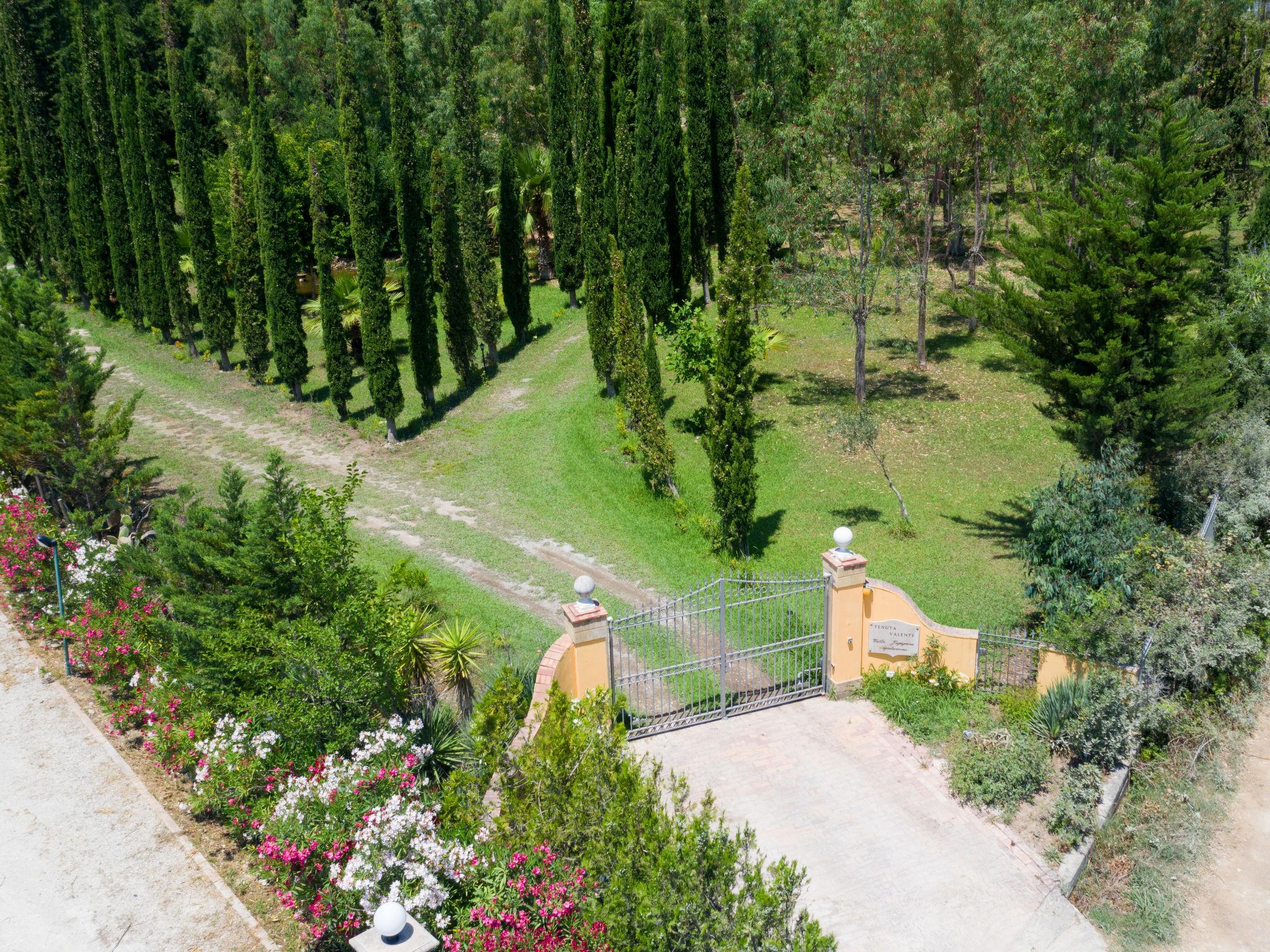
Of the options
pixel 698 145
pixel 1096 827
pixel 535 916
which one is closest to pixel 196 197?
pixel 698 145

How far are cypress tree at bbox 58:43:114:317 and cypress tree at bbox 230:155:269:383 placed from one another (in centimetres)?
725

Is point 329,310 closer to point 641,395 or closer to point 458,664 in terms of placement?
point 641,395

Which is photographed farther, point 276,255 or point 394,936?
point 276,255

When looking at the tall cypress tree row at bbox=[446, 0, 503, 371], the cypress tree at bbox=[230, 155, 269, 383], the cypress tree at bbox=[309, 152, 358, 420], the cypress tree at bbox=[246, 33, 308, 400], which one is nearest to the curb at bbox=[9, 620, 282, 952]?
the cypress tree at bbox=[309, 152, 358, 420]

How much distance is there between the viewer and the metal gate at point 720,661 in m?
11.9

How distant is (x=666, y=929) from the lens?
7012mm

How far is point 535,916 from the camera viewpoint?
7777 millimetres

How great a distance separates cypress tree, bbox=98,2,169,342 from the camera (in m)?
27.5

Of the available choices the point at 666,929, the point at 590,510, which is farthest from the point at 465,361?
the point at 666,929

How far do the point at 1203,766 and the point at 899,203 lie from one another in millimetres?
16763

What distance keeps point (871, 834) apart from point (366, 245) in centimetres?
1689

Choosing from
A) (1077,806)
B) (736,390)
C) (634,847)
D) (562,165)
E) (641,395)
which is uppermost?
(562,165)

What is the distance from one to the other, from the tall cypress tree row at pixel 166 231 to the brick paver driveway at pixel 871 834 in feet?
72.3

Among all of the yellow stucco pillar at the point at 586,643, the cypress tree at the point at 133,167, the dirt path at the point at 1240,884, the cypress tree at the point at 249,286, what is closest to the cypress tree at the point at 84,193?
the cypress tree at the point at 133,167
